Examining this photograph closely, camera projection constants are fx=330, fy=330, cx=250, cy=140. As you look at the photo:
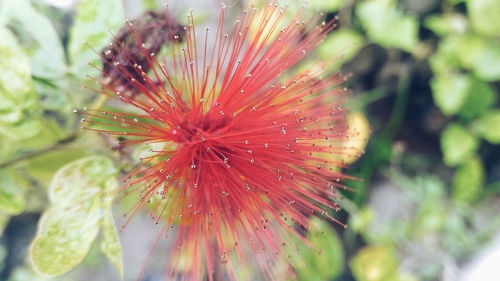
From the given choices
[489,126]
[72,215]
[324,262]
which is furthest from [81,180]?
[489,126]

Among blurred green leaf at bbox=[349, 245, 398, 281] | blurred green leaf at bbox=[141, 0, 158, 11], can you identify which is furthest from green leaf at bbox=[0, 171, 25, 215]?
blurred green leaf at bbox=[349, 245, 398, 281]

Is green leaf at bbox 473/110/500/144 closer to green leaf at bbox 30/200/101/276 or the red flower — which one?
the red flower

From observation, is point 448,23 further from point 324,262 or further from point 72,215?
point 72,215

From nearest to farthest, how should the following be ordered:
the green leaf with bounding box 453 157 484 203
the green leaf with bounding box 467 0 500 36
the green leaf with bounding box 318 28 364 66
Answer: the green leaf with bounding box 467 0 500 36, the green leaf with bounding box 318 28 364 66, the green leaf with bounding box 453 157 484 203

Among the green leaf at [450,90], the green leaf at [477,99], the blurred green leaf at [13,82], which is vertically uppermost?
the blurred green leaf at [13,82]

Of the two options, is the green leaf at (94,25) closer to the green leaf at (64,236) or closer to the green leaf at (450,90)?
the green leaf at (64,236)

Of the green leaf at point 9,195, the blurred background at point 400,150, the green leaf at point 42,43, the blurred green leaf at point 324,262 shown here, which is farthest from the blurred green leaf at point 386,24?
the green leaf at point 9,195

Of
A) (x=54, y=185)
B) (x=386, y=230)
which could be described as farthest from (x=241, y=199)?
(x=386, y=230)
